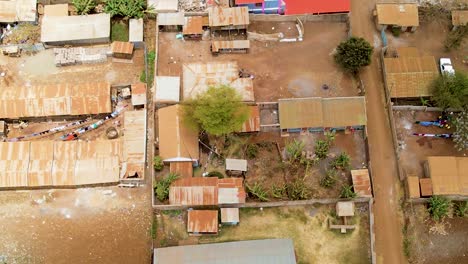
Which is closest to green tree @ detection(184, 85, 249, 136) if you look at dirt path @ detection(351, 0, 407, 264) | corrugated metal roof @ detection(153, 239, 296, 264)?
corrugated metal roof @ detection(153, 239, 296, 264)

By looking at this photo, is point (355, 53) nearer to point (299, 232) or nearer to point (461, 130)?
point (461, 130)

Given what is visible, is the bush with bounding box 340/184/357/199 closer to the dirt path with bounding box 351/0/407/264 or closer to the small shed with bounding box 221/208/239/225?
the dirt path with bounding box 351/0/407/264


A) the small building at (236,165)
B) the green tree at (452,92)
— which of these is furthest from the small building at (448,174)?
the small building at (236,165)

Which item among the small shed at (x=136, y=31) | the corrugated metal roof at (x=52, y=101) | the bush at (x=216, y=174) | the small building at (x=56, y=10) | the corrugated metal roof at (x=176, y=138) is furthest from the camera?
the small building at (x=56, y=10)

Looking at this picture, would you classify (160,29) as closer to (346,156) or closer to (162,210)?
(162,210)

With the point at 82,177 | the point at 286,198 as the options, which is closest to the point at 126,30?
the point at 82,177

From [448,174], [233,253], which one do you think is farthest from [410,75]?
[233,253]

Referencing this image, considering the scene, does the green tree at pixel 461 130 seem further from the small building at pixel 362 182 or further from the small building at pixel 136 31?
the small building at pixel 136 31
